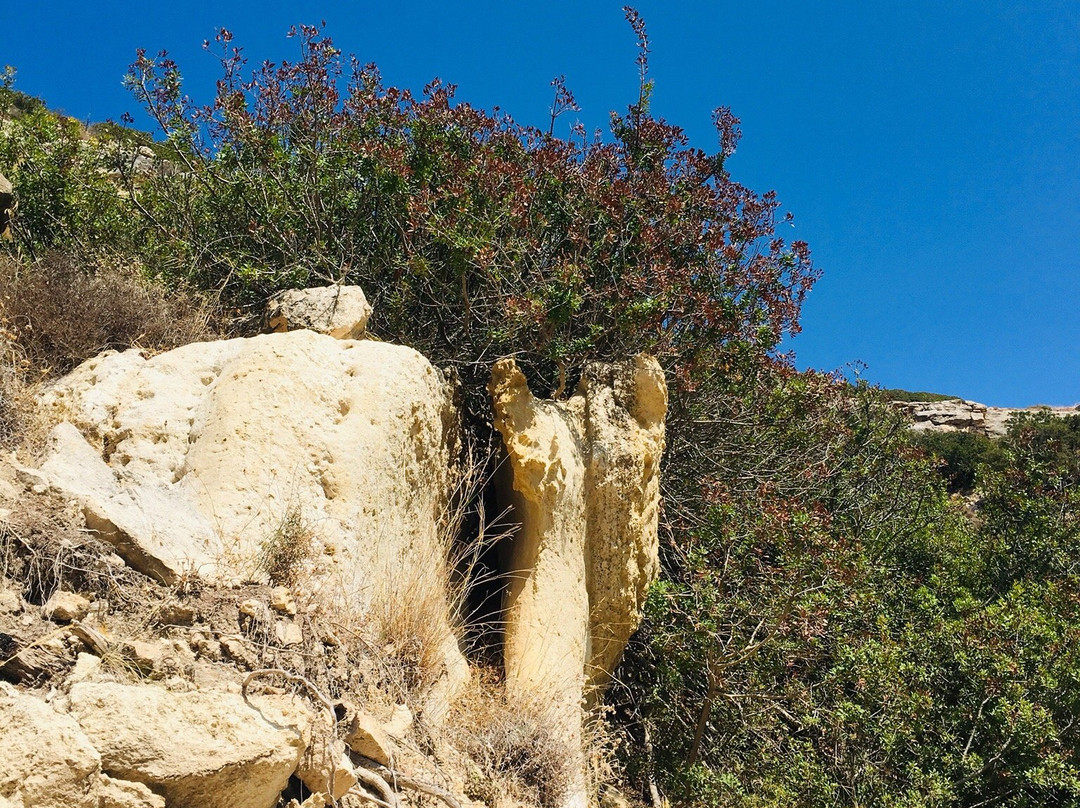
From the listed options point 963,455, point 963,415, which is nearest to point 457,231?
point 963,455

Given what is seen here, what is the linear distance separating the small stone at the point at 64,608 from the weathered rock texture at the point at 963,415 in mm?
30547

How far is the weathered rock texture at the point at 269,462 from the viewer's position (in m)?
4.31

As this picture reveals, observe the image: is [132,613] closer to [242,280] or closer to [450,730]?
[450,730]

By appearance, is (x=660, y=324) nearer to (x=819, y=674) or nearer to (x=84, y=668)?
(x=819, y=674)

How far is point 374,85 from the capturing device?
8469 millimetres

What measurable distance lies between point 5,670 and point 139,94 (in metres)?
6.23

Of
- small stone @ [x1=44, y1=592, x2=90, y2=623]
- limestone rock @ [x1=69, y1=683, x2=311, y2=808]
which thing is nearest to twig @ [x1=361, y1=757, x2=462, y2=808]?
limestone rock @ [x1=69, y1=683, x2=311, y2=808]

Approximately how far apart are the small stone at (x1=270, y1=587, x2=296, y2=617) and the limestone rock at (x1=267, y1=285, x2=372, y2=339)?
255 cm

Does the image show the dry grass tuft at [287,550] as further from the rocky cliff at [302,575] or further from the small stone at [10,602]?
the small stone at [10,602]

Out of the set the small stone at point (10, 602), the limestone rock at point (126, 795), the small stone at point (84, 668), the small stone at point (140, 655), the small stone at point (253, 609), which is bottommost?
the limestone rock at point (126, 795)

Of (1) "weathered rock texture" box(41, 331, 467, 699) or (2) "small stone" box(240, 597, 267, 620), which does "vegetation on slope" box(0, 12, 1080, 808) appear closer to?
(1) "weathered rock texture" box(41, 331, 467, 699)

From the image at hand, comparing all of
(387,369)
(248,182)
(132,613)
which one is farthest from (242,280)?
(132,613)

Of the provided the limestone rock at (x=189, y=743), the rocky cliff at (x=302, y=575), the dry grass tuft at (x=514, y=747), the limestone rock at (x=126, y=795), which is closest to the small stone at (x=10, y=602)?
the rocky cliff at (x=302, y=575)

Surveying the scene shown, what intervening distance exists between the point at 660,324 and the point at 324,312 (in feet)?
9.95
